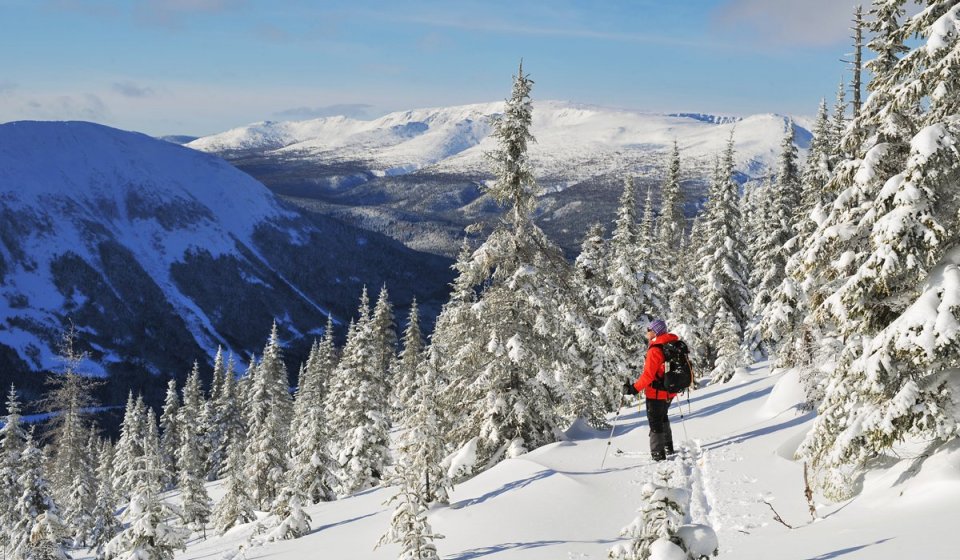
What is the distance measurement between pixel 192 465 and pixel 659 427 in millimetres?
41371

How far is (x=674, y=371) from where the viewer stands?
1141 centimetres

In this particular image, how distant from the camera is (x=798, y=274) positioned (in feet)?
40.8

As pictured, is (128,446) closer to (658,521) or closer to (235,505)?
(235,505)

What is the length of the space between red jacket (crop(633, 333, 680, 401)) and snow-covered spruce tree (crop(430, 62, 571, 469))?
552 centimetres

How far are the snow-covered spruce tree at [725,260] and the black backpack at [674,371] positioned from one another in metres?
26.1

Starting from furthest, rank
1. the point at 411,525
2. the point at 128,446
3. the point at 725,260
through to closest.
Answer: the point at 128,446, the point at 725,260, the point at 411,525

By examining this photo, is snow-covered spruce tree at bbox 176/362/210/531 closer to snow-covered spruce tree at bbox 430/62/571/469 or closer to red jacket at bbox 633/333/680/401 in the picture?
snow-covered spruce tree at bbox 430/62/571/469

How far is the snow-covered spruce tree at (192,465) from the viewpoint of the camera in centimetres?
4222

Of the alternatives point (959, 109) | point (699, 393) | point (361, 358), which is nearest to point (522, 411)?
point (959, 109)

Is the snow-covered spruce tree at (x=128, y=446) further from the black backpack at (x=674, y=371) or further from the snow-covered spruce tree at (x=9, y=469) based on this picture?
the black backpack at (x=674, y=371)

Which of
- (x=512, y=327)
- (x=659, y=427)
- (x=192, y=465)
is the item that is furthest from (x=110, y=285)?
(x=659, y=427)

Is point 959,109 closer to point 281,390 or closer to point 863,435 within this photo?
point 863,435

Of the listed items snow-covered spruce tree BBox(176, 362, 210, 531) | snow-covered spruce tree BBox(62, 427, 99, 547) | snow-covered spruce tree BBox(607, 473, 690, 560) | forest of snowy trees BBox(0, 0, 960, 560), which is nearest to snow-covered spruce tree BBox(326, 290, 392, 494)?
forest of snowy trees BBox(0, 0, 960, 560)

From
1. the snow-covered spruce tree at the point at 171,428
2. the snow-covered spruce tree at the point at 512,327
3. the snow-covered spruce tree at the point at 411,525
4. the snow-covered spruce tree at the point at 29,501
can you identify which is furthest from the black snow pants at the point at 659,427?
the snow-covered spruce tree at the point at 171,428
